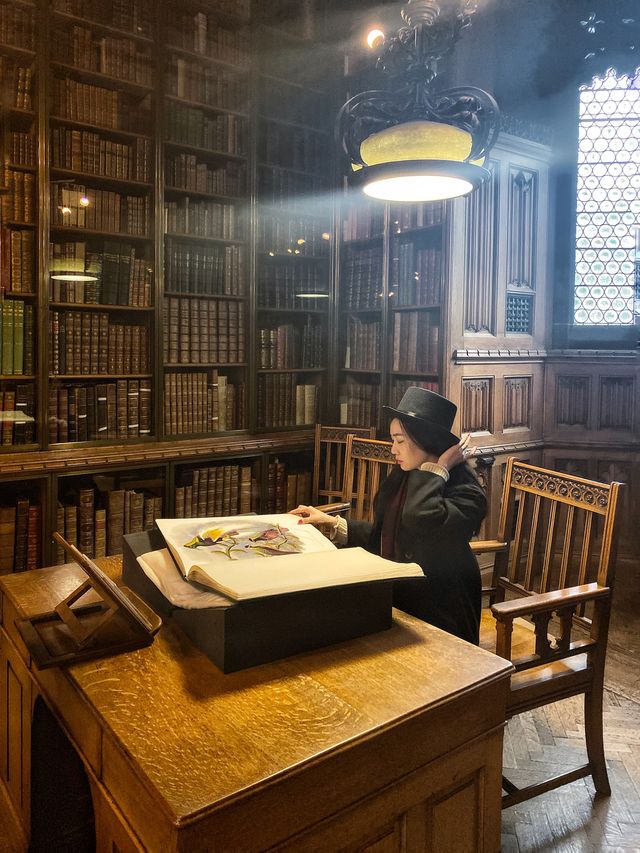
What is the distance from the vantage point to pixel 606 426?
384cm

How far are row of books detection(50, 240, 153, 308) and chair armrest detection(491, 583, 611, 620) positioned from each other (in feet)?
8.07

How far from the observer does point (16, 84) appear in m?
3.09

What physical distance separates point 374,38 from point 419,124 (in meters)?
2.73

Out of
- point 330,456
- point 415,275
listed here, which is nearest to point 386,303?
point 415,275

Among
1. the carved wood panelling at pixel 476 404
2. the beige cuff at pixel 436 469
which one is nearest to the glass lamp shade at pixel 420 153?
the beige cuff at pixel 436 469

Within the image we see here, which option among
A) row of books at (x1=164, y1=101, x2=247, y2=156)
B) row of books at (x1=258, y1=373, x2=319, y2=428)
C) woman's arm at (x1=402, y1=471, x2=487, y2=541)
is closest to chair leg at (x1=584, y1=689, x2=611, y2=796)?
woman's arm at (x1=402, y1=471, x2=487, y2=541)

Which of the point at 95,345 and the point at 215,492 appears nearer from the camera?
the point at 95,345

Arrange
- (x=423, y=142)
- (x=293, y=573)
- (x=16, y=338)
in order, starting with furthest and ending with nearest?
(x=16, y=338)
(x=423, y=142)
(x=293, y=573)

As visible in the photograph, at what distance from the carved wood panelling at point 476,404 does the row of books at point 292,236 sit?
1.23 meters

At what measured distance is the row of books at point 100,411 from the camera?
327 cm

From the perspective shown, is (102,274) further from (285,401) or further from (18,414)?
(285,401)

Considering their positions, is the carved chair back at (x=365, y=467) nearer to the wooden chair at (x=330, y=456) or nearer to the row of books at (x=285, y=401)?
the wooden chair at (x=330, y=456)

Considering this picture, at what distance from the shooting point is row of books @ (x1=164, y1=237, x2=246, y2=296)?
358cm

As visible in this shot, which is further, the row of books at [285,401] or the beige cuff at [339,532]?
the row of books at [285,401]
